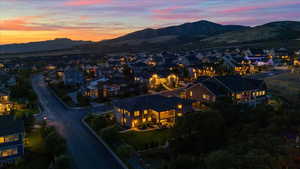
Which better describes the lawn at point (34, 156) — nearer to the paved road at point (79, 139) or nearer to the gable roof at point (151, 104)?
the paved road at point (79, 139)

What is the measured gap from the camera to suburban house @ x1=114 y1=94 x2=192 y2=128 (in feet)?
108

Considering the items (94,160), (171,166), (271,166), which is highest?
(271,166)

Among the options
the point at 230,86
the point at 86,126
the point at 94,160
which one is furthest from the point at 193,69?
the point at 94,160

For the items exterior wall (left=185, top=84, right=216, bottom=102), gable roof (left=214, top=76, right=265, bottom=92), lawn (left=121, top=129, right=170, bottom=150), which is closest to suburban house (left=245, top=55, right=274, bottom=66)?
gable roof (left=214, top=76, right=265, bottom=92)

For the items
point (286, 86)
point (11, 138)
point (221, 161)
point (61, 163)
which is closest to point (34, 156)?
point (11, 138)

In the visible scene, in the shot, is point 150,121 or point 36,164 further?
point 150,121

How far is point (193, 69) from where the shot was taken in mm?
69875

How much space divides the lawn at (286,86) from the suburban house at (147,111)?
78.1ft

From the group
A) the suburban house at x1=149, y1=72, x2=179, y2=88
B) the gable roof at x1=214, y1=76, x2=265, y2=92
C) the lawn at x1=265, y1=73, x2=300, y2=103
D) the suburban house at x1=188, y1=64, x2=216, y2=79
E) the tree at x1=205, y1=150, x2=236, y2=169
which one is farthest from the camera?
the suburban house at x1=188, y1=64, x2=216, y2=79

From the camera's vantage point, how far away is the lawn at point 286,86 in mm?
45812

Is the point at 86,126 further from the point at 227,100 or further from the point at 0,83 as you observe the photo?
the point at 0,83

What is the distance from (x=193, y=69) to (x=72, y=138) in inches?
1883

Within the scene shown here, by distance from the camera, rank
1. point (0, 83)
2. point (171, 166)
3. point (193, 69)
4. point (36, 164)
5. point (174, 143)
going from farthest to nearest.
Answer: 1. point (193, 69)
2. point (0, 83)
3. point (174, 143)
4. point (36, 164)
5. point (171, 166)

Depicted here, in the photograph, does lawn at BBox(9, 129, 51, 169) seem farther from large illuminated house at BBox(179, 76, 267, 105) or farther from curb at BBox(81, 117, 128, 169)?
large illuminated house at BBox(179, 76, 267, 105)
